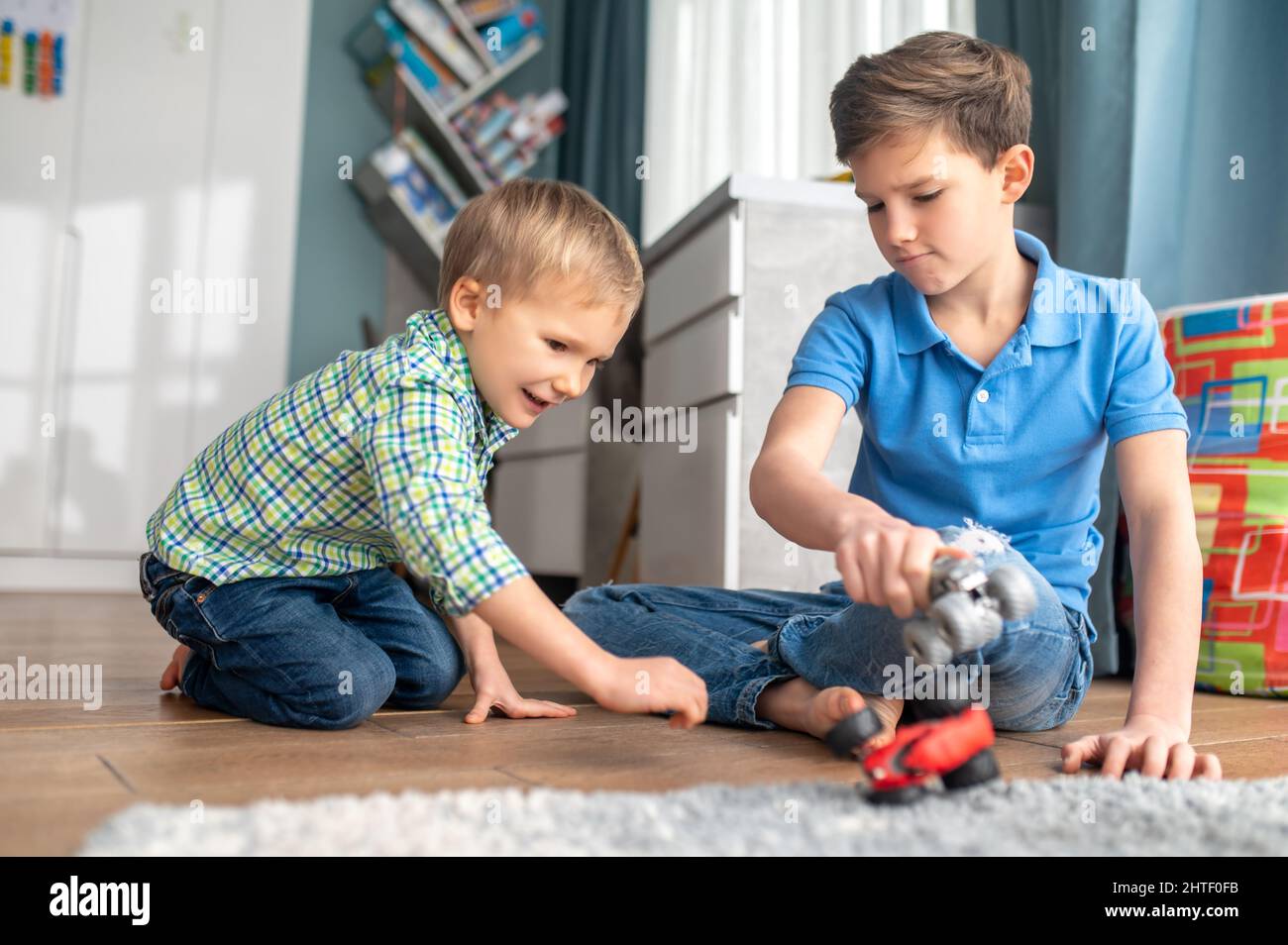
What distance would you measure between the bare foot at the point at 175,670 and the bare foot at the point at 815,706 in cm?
59

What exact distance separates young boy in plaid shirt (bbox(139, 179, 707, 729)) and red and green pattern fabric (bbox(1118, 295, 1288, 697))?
2.90 ft

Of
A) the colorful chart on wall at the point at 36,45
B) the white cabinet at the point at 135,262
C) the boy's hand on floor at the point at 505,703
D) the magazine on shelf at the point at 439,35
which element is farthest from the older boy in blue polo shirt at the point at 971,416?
the magazine on shelf at the point at 439,35

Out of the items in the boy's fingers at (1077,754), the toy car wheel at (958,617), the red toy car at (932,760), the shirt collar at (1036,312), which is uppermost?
the shirt collar at (1036,312)

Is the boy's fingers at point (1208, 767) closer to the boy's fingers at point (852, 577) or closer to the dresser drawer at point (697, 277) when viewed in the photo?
the boy's fingers at point (852, 577)

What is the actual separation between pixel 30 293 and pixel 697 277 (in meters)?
1.94

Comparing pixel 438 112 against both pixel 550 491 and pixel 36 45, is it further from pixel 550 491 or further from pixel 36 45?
pixel 550 491

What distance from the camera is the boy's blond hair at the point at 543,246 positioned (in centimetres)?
95

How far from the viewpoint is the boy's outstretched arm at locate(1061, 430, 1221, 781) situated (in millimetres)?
807

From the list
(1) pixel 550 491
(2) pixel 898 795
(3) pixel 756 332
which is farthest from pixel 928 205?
(1) pixel 550 491

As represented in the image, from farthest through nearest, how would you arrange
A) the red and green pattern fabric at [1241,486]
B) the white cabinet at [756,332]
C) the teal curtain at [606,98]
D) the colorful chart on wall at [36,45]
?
1. the teal curtain at [606,98]
2. the colorful chart on wall at [36,45]
3. the white cabinet at [756,332]
4. the red and green pattern fabric at [1241,486]

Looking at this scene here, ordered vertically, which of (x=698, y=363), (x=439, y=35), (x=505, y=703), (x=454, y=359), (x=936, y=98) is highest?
(x=439, y=35)

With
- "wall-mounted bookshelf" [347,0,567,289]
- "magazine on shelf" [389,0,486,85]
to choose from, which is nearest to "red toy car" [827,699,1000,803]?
"wall-mounted bookshelf" [347,0,567,289]

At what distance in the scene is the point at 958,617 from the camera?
2.12ft
